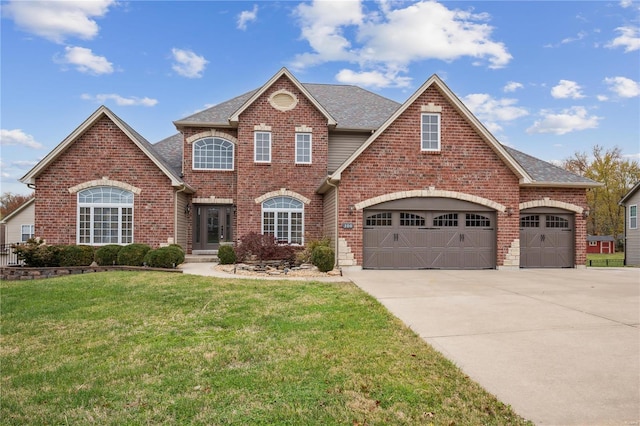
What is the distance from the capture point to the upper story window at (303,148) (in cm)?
1858

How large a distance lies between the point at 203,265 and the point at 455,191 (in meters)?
10.5

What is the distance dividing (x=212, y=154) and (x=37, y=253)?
26.4ft

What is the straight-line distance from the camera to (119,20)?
14.2 m

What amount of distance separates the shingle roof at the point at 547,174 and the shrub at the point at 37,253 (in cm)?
1786

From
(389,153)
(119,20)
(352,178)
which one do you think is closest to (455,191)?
(389,153)

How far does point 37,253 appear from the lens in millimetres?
14727

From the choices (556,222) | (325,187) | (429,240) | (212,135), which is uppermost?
(212,135)

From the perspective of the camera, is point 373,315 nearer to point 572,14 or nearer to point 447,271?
point 447,271

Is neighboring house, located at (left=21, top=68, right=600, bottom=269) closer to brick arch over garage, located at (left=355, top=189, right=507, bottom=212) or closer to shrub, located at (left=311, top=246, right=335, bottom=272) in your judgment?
brick arch over garage, located at (left=355, top=189, right=507, bottom=212)

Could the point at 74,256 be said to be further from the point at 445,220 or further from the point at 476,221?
the point at 476,221

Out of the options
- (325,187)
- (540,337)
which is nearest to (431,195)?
(325,187)

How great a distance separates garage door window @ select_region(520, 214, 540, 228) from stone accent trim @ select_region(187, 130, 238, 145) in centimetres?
1317

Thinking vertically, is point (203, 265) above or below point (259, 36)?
below

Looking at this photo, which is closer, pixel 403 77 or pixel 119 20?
pixel 119 20
